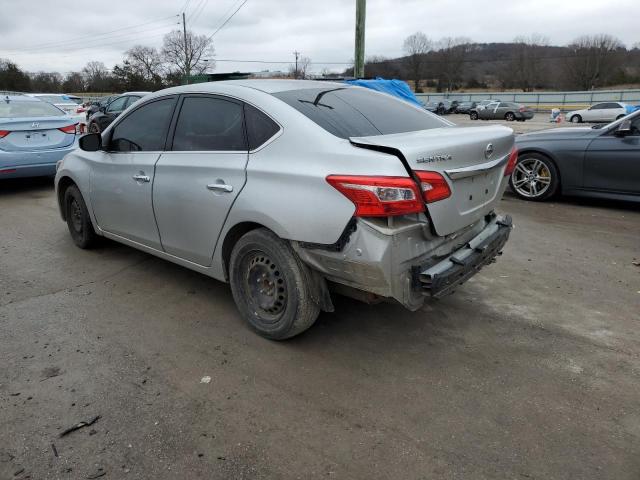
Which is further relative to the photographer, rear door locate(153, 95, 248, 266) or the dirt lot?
rear door locate(153, 95, 248, 266)

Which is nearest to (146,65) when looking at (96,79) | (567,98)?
(96,79)

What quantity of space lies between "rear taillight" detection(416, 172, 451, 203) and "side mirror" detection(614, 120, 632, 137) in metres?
5.03

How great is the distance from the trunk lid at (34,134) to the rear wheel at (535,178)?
725cm

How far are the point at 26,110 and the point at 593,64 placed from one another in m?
86.9

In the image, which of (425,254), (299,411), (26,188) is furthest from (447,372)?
(26,188)

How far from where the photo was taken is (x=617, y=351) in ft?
10.4

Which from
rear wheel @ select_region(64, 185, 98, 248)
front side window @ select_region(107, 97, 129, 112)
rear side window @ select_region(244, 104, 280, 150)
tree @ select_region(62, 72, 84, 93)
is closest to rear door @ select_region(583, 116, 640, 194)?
rear side window @ select_region(244, 104, 280, 150)

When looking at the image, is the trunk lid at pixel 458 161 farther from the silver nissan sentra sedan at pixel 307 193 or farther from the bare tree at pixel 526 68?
the bare tree at pixel 526 68

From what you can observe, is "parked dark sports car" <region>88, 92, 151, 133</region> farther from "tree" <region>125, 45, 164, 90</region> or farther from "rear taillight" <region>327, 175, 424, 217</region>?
"tree" <region>125, 45, 164, 90</region>

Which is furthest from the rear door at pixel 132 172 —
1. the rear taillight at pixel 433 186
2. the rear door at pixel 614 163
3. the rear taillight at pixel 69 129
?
the rear door at pixel 614 163

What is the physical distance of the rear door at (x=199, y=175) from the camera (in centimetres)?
328

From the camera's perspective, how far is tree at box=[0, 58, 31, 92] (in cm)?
6421

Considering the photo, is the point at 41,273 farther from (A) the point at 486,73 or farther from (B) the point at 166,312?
(A) the point at 486,73

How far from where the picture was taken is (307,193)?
2.78 metres
